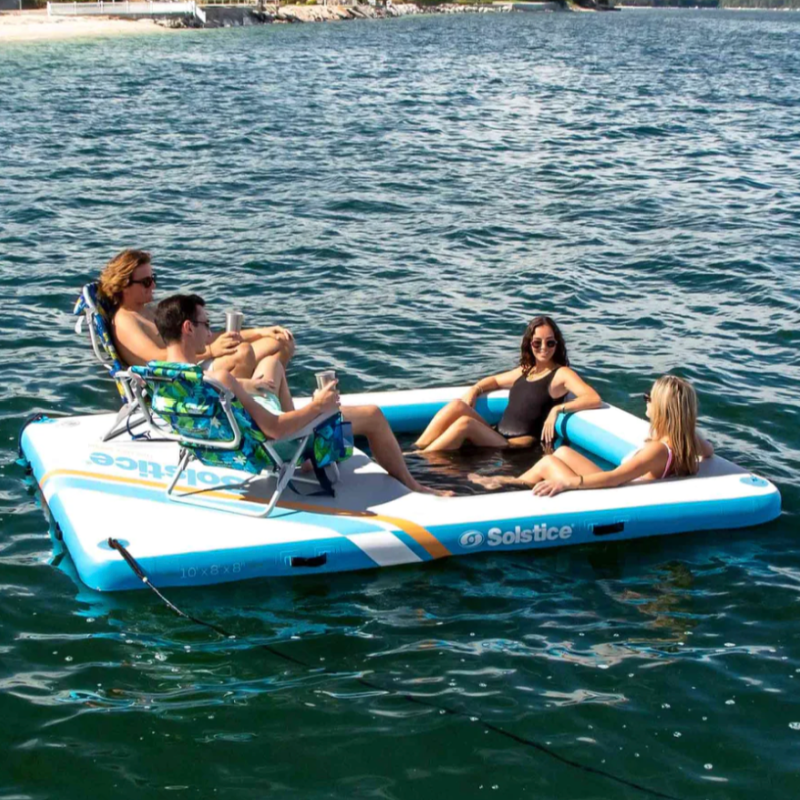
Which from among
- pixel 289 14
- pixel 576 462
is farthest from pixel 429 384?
pixel 289 14

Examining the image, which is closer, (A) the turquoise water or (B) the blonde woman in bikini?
(A) the turquoise water

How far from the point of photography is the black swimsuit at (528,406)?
28.4 feet

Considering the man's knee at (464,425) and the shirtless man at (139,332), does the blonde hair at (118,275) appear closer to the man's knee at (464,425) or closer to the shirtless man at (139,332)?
the shirtless man at (139,332)

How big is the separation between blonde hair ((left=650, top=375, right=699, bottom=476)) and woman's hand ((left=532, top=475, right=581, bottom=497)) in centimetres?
65

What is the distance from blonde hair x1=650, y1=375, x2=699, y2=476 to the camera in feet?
24.0

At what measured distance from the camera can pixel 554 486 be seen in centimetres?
736

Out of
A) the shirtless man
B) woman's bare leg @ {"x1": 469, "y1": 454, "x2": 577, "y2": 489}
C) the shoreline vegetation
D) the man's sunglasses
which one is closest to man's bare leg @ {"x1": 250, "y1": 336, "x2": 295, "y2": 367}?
the shirtless man

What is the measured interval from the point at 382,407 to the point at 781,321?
5.33 metres

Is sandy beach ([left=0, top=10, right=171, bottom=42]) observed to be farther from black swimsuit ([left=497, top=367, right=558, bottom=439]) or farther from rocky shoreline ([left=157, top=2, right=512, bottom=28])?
black swimsuit ([left=497, top=367, right=558, bottom=439])

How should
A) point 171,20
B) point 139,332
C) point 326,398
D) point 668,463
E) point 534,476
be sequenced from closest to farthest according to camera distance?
point 326,398 → point 668,463 → point 534,476 → point 139,332 → point 171,20

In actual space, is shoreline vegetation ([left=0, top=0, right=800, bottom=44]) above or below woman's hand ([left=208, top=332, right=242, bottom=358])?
above

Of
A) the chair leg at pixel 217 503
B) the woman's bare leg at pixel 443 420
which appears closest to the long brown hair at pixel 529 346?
the woman's bare leg at pixel 443 420

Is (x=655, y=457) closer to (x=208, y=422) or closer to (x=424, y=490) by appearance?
(x=424, y=490)

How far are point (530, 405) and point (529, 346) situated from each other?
43cm
